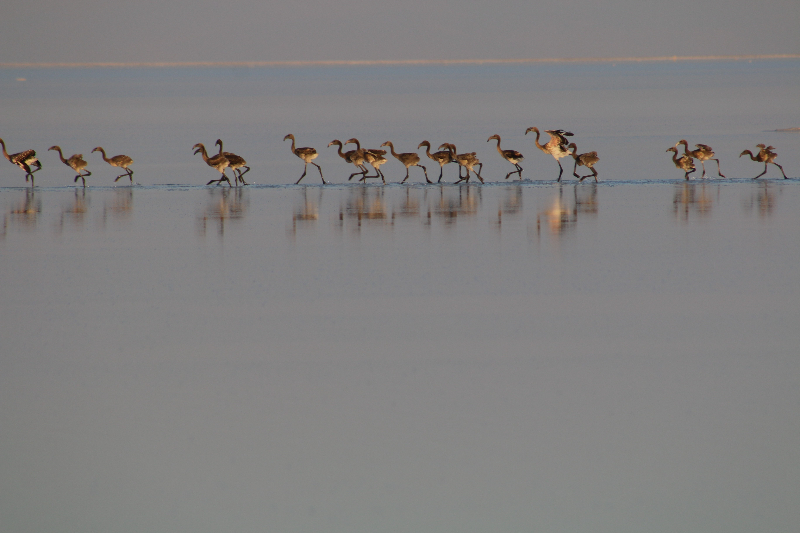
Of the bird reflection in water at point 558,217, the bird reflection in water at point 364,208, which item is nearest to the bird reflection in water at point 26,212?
the bird reflection in water at point 364,208

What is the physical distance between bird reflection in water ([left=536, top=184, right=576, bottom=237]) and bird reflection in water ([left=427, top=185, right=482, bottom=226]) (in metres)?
0.96

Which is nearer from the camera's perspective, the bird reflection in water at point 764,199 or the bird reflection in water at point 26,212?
the bird reflection in water at point 26,212

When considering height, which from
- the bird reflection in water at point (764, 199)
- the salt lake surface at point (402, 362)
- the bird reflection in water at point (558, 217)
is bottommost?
the salt lake surface at point (402, 362)

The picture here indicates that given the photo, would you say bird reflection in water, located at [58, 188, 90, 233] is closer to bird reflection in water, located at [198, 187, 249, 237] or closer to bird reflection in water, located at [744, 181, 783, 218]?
bird reflection in water, located at [198, 187, 249, 237]

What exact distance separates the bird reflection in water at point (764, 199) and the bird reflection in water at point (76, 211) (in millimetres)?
8456

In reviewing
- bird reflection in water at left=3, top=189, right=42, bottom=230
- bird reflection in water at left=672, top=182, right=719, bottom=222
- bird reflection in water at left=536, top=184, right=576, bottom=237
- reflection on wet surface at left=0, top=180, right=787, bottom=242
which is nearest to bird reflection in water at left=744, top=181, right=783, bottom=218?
reflection on wet surface at left=0, top=180, right=787, bottom=242

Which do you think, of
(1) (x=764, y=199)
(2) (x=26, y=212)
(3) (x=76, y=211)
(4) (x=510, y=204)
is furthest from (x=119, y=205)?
(1) (x=764, y=199)

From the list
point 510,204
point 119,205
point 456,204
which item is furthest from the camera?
point 119,205

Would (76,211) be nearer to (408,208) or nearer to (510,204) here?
(408,208)

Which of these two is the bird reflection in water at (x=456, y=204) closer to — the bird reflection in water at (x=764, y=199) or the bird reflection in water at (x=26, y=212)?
the bird reflection in water at (x=764, y=199)

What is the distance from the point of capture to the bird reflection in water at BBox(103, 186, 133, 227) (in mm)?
14273

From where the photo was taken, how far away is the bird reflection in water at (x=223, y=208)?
1343cm

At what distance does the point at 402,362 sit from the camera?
282 inches

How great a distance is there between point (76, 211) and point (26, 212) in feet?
2.10
